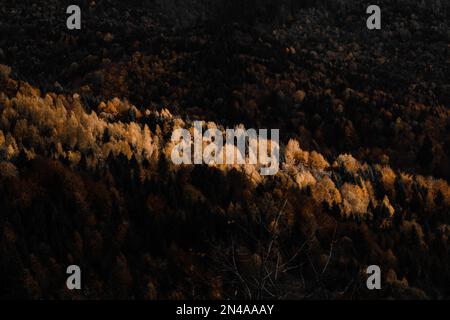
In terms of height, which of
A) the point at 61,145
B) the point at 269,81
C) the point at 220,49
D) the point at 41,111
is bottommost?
the point at 61,145

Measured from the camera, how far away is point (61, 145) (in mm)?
28391

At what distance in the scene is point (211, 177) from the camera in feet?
96.1

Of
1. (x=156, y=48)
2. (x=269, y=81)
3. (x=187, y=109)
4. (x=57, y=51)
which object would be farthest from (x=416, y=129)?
(x=57, y=51)

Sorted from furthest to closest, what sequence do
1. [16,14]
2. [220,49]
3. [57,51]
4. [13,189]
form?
[16,14] → [57,51] → [220,49] → [13,189]

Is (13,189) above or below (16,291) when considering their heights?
above

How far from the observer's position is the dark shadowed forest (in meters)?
19.8

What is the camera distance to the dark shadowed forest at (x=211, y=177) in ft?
65.0

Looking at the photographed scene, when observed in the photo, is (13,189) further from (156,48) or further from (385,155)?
(156,48)

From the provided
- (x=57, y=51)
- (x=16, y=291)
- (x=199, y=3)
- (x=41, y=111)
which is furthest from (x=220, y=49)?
(x=199, y=3)

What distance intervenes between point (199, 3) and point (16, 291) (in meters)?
127

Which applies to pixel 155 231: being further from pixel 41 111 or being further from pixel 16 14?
pixel 16 14

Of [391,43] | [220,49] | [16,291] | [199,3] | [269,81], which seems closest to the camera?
[16,291]

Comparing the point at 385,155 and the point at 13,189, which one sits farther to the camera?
the point at 385,155

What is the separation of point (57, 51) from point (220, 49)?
26045mm
